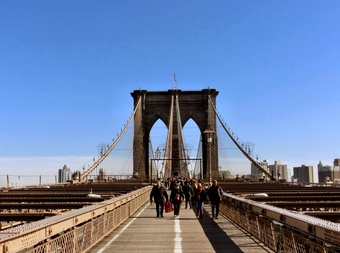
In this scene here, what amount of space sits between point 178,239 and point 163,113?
88204 mm

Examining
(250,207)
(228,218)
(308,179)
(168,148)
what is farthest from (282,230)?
(308,179)

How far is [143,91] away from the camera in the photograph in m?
98.9

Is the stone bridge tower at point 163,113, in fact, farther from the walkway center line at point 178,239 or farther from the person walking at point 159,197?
the walkway center line at point 178,239

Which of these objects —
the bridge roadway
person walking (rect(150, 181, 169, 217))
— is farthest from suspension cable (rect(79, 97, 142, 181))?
the bridge roadway

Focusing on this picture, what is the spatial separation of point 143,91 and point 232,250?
8969 centimetres

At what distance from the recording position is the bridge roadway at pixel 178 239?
1030 cm

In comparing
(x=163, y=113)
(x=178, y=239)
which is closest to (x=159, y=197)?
(x=178, y=239)

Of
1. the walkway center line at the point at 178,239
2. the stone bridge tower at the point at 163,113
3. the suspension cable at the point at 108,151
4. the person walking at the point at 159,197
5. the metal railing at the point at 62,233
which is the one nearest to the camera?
the metal railing at the point at 62,233

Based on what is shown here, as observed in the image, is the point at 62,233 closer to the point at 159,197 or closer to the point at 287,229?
the point at 287,229

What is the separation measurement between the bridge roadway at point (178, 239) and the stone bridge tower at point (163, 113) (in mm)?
79307

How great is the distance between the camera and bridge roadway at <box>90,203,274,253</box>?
10.3 metres

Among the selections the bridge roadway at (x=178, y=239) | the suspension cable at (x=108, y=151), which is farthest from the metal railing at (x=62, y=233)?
the suspension cable at (x=108, y=151)

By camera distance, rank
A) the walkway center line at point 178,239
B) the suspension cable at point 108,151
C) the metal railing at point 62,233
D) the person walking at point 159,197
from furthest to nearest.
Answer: the suspension cable at point 108,151 → the person walking at point 159,197 → the walkway center line at point 178,239 → the metal railing at point 62,233

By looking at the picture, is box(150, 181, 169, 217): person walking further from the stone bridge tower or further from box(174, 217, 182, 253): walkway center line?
the stone bridge tower
